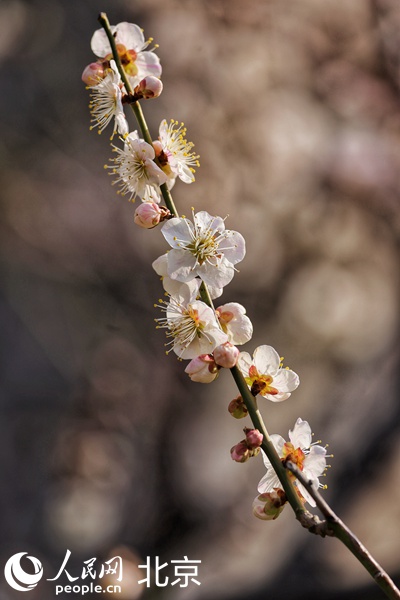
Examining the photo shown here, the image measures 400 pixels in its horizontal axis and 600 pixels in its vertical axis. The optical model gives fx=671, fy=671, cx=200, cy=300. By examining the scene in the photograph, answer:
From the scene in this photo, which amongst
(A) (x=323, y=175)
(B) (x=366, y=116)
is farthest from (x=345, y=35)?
(A) (x=323, y=175)

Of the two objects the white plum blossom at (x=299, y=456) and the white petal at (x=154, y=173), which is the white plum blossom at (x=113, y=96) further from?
the white plum blossom at (x=299, y=456)

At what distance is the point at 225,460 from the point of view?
146 centimetres

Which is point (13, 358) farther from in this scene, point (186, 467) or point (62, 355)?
point (186, 467)

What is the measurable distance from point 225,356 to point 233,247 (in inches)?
3.5

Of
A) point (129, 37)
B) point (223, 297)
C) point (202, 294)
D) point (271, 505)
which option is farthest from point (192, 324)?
point (223, 297)

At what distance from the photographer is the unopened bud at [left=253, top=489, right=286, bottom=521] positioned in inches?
16.4

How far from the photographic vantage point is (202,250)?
428 mm

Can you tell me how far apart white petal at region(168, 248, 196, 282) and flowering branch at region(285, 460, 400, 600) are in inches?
5.6

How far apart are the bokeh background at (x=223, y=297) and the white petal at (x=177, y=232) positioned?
1.01m

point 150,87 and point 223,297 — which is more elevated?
point 223,297

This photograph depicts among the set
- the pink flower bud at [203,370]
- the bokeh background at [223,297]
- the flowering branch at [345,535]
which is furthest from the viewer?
the bokeh background at [223,297]

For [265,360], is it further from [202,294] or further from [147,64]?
[147,64]

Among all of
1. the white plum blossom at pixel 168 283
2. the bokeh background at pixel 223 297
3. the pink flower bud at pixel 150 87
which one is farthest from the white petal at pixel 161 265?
the bokeh background at pixel 223 297

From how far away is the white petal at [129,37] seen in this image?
1.66ft
